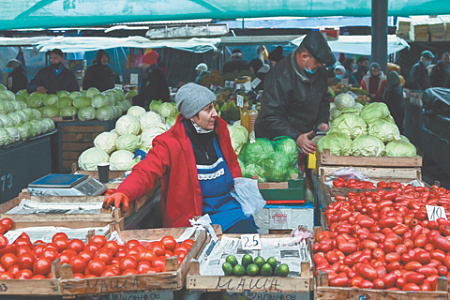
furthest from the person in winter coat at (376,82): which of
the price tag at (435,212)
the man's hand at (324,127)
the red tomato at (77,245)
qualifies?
the red tomato at (77,245)

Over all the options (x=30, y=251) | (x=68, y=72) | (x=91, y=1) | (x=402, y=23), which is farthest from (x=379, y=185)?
(x=402, y=23)

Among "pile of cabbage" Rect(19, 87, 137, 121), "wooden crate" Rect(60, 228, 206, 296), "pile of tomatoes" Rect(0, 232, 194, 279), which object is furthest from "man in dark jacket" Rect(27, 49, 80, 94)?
"wooden crate" Rect(60, 228, 206, 296)

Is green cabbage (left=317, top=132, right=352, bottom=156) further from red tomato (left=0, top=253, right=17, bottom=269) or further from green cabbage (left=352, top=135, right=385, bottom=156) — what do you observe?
red tomato (left=0, top=253, right=17, bottom=269)

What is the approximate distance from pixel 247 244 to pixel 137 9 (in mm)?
3900

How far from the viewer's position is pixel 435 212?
3.56 metres

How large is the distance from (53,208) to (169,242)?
1.22 m

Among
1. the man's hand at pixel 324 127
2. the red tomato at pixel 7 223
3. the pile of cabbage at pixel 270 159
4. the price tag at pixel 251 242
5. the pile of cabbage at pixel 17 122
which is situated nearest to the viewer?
the price tag at pixel 251 242

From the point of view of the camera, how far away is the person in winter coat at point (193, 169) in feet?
13.7

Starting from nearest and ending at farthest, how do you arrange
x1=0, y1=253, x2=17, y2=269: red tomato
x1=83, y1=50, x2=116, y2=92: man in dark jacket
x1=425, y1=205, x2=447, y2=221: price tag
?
1. x1=0, y1=253, x2=17, y2=269: red tomato
2. x1=425, y1=205, x2=447, y2=221: price tag
3. x1=83, y1=50, x2=116, y2=92: man in dark jacket

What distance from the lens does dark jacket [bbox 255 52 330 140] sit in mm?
5766

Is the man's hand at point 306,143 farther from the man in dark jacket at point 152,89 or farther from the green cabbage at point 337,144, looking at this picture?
the man in dark jacket at point 152,89

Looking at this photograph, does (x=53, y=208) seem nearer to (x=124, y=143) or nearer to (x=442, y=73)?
(x=124, y=143)

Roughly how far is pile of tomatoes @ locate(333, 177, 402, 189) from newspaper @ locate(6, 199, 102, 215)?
7.03 ft

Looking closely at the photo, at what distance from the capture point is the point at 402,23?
2055cm
